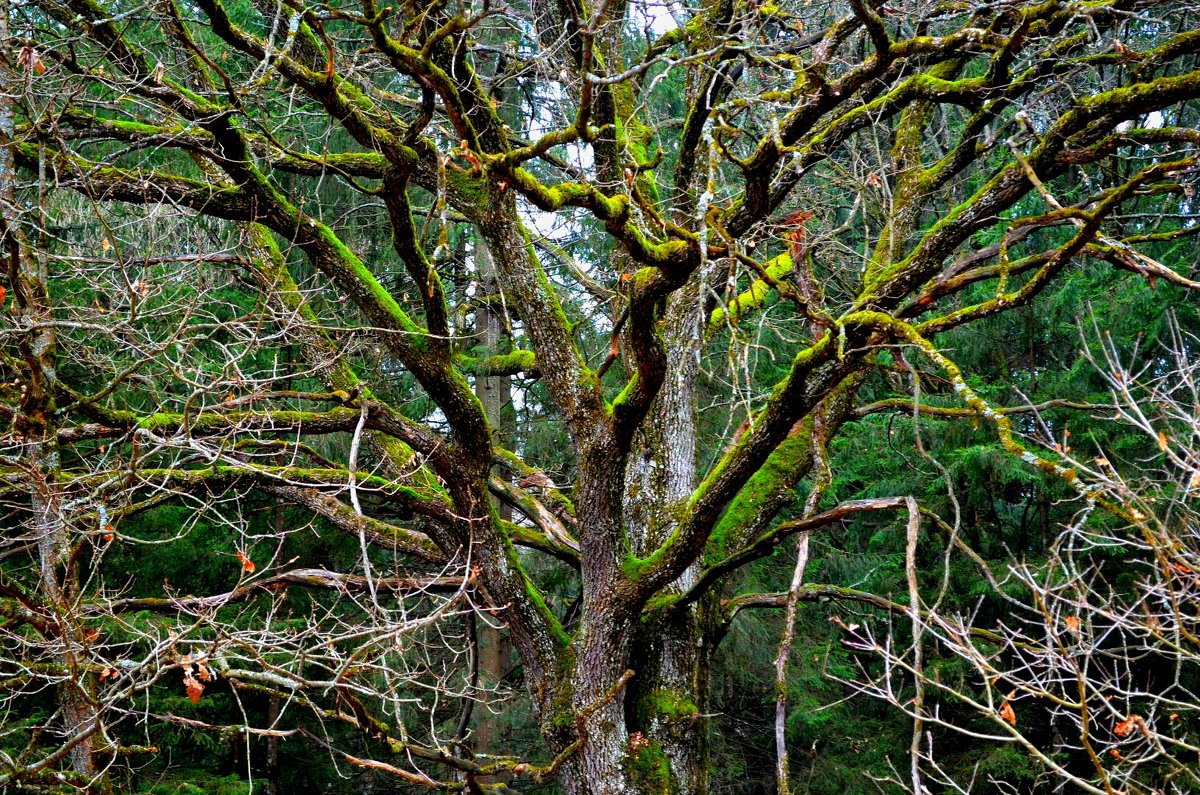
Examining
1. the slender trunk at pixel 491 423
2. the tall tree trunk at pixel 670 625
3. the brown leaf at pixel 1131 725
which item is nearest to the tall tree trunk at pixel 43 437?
the tall tree trunk at pixel 670 625

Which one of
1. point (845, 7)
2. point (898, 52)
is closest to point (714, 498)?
point (898, 52)

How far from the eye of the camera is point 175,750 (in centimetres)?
902

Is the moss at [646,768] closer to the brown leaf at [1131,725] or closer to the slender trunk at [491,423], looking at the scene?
the brown leaf at [1131,725]

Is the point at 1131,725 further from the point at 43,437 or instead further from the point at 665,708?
the point at 43,437

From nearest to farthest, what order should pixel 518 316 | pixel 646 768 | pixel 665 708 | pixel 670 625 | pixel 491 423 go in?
pixel 646 768, pixel 665 708, pixel 670 625, pixel 518 316, pixel 491 423

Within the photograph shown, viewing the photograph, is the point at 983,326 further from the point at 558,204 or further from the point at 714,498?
the point at 558,204

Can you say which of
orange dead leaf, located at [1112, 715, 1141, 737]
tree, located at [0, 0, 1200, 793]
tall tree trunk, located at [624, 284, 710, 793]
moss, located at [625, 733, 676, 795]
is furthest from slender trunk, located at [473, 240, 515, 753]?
orange dead leaf, located at [1112, 715, 1141, 737]

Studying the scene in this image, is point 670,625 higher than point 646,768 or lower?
higher

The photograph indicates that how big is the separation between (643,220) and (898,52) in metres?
1.42

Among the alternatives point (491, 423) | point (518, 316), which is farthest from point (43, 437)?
point (491, 423)

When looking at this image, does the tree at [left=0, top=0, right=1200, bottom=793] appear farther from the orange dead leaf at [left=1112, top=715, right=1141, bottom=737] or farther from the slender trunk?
the slender trunk

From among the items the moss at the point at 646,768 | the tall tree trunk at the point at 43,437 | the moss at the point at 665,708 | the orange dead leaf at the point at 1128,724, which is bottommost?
the moss at the point at 646,768

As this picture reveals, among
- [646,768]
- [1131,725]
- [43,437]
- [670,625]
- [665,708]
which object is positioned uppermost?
[43,437]

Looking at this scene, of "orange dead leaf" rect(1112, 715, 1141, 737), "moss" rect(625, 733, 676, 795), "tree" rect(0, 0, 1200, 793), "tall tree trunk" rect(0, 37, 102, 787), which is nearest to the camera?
"tall tree trunk" rect(0, 37, 102, 787)
